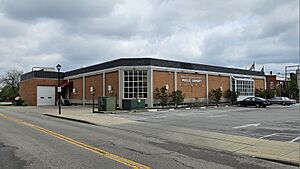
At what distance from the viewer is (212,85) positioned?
48.0 m

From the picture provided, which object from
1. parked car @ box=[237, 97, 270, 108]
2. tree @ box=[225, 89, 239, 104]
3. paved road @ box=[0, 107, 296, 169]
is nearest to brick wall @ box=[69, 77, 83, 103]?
tree @ box=[225, 89, 239, 104]

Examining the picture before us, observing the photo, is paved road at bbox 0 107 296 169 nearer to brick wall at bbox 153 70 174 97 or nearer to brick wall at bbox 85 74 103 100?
brick wall at bbox 153 70 174 97

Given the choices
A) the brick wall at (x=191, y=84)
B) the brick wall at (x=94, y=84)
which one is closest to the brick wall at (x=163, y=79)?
the brick wall at (x=191, y=84)

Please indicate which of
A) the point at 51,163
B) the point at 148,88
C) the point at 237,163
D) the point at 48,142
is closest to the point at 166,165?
the point at 237,163

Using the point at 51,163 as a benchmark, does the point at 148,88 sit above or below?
above

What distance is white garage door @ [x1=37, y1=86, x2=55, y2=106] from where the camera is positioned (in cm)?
5672

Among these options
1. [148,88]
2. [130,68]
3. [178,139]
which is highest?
[130,68]

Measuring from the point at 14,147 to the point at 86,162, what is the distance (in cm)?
390

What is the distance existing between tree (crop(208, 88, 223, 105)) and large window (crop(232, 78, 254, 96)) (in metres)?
6.76

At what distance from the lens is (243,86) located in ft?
178

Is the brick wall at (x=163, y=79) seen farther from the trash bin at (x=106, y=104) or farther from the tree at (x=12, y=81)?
the tree at (x=12, y=81)

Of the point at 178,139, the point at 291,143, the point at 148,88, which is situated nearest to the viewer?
the point at 291,143

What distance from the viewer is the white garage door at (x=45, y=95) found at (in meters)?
56.7

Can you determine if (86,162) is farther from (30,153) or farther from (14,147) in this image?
(14,147)
